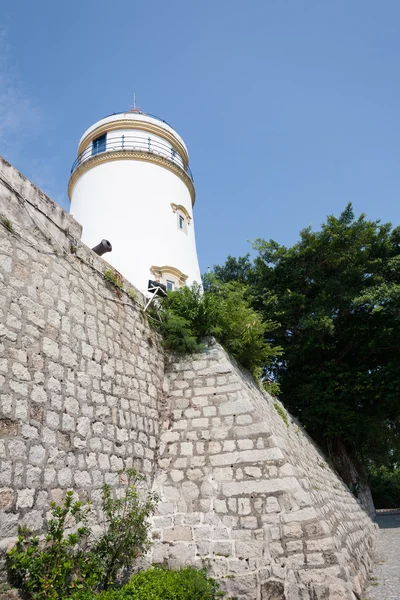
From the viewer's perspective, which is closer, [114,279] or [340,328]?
[114,279]

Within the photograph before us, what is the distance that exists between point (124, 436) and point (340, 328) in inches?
496

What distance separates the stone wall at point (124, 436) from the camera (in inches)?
Answer: 169

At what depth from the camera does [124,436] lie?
567 cm

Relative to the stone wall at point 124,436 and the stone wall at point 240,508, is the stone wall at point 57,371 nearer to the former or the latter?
the stone wall at point 124,436

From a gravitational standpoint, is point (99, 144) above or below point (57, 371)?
above

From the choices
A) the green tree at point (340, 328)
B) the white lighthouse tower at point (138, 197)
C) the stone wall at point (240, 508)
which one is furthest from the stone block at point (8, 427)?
the green tree at point (340, 328)

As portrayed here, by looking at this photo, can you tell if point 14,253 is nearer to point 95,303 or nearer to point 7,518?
point 95,303

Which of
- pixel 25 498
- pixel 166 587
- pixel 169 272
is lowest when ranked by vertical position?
pixel 166 587

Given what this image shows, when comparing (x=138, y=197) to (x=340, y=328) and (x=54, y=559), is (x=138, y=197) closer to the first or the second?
(x=340, y=328)

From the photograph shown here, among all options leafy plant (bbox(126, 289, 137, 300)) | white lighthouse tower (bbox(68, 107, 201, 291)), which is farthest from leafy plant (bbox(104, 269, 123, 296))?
white lighthouse tower (bbox(68, 107, 201, 291))

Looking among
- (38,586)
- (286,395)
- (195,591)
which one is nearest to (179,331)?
(195,591)

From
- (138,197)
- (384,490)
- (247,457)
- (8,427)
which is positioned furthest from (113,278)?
(384,490)

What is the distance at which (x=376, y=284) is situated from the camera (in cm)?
1556

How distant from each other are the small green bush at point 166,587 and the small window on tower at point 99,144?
49.1 ft
